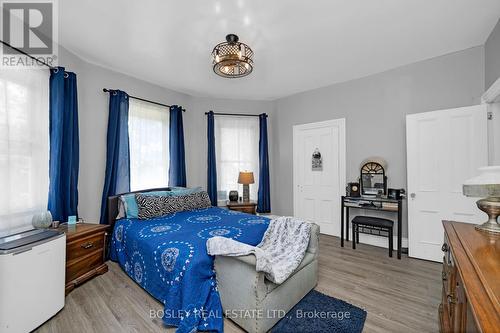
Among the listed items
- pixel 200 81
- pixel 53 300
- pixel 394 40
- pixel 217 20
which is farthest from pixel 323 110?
pixel 53 300

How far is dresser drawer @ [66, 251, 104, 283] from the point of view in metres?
2.18

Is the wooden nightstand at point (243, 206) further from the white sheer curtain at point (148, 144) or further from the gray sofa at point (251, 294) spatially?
the gray sofa at point (251, 294)

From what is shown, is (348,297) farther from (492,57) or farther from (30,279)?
(492,57)

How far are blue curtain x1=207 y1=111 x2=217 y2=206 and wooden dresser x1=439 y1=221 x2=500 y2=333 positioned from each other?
3.53 m

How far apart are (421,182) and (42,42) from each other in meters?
4.88

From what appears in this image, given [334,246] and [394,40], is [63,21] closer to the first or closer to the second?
[394,40]

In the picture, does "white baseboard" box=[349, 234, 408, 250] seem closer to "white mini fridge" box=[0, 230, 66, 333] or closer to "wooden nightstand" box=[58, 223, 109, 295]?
"wooden nightstand" box=[58, 223, 109, 295]

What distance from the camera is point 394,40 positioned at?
2.56m

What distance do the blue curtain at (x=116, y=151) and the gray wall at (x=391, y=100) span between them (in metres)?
3.06

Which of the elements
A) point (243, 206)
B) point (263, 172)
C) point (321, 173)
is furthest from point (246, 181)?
point (321, 173)

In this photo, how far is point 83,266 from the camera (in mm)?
2328

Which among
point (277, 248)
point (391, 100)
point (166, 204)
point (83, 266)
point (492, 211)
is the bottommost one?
point (83, 266)

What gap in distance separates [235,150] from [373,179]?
8.57ft

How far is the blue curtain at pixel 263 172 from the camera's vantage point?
464 cm
